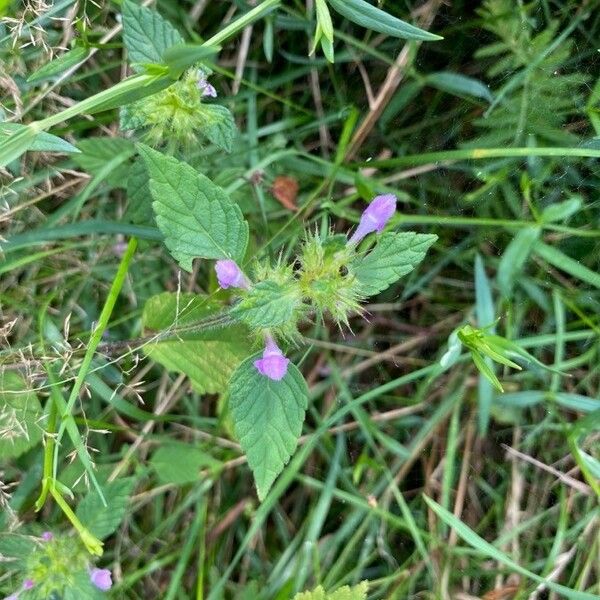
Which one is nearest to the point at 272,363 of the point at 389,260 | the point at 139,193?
the point at 389,260

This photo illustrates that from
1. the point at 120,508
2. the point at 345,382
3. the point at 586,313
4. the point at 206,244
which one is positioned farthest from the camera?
the point at 345,382

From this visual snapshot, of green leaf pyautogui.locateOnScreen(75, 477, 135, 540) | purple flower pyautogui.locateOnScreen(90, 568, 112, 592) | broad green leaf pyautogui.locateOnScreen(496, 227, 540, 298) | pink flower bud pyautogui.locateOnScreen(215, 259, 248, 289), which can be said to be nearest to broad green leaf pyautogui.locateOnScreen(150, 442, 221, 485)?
green leaf pyautogui.locateOnScreen(75, 477, 135, 540)

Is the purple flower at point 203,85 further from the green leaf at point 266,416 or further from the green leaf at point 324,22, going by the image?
the green leaf at point 266,416

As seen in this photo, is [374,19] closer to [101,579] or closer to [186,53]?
[186,53]

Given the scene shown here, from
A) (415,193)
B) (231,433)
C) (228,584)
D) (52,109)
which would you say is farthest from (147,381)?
(415,193)

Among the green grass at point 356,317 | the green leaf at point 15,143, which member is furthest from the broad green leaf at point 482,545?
the green leaf at point 15,143

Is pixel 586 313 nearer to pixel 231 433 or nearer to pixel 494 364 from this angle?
pixel 494 364

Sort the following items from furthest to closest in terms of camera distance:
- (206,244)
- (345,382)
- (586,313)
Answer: (345,382)
(586,313)
(206,244)
